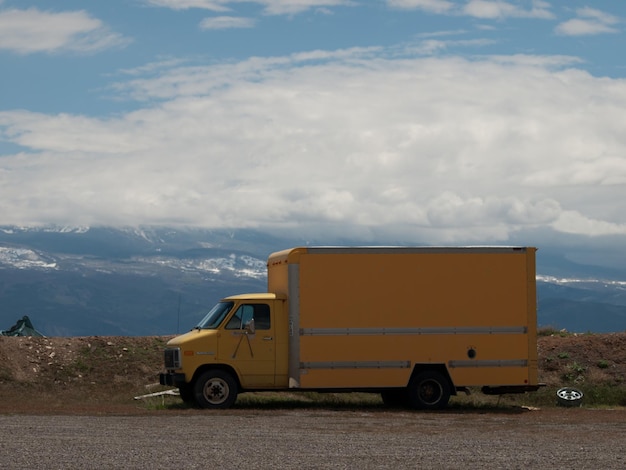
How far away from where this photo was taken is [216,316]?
22500mm

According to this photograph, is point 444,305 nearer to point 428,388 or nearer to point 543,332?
point 428,388

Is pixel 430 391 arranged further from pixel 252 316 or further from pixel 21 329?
pixel 21 329

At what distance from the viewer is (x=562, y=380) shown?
28.4 m

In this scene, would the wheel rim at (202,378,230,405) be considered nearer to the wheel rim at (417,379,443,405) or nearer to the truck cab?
the truck cab

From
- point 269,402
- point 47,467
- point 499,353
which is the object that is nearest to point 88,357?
point 269,402

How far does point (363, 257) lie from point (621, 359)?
10.4 meters

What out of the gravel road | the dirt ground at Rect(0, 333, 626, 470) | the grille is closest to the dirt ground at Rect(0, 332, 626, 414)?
the dirt ground at Rect(0, 333, 626, 470)

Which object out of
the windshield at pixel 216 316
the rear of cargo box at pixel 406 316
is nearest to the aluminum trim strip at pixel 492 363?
the rear of cargo box at pixel 406 316

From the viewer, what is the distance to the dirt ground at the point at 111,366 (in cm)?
2812

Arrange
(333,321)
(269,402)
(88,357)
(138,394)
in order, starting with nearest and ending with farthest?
(333,321)
(269,402)
(138,394)
(88,357)

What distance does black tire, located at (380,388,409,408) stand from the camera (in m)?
22.5

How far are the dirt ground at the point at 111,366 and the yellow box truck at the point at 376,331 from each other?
477 centimetres

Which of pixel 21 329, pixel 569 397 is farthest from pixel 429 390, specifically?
pixel 21 329

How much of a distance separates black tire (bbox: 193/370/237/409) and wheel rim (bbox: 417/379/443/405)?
392cm
